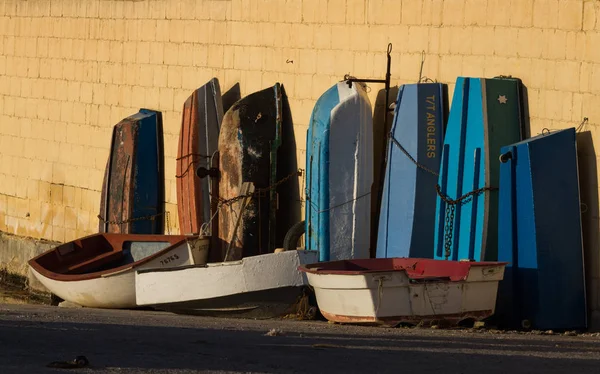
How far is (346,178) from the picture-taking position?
12930 mm

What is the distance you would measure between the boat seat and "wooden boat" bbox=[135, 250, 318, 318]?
201 centimetres

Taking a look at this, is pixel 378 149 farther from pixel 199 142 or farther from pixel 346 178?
pixel 199 142

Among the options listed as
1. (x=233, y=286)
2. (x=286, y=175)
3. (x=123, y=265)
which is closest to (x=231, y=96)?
(x=286, y=175)

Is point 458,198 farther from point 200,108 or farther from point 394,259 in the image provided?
point 200,108

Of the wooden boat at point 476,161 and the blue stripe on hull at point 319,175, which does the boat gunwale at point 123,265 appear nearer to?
the blue stripe on hull at point 319,175

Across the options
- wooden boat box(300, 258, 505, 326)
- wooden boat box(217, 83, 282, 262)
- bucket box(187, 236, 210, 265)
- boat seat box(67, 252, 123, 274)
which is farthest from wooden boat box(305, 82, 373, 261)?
boat seat box(67, 252, 123, 274)

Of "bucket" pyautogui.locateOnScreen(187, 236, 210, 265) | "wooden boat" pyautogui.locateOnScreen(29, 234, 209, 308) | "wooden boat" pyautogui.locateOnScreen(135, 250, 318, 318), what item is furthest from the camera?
"bucket" pyautogui.locateOnScreen(187, 236, 210, 265)

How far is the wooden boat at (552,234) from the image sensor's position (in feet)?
35.9

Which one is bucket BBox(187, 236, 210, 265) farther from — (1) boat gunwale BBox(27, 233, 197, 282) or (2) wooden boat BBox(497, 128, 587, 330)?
(2) wooden boat BBox(497, 128, 587, 330)

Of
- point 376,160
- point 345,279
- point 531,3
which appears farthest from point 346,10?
point 345,279

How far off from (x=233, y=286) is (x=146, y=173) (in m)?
4.09

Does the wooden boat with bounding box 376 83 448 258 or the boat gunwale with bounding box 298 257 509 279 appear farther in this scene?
the wooden boat with bounding box 376 83 448 258

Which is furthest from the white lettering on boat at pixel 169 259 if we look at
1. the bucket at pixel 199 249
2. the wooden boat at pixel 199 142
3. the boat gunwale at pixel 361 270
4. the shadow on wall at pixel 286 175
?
the boat gunwale at pixel 361 270

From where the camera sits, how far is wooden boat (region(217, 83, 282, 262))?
46.0ft
